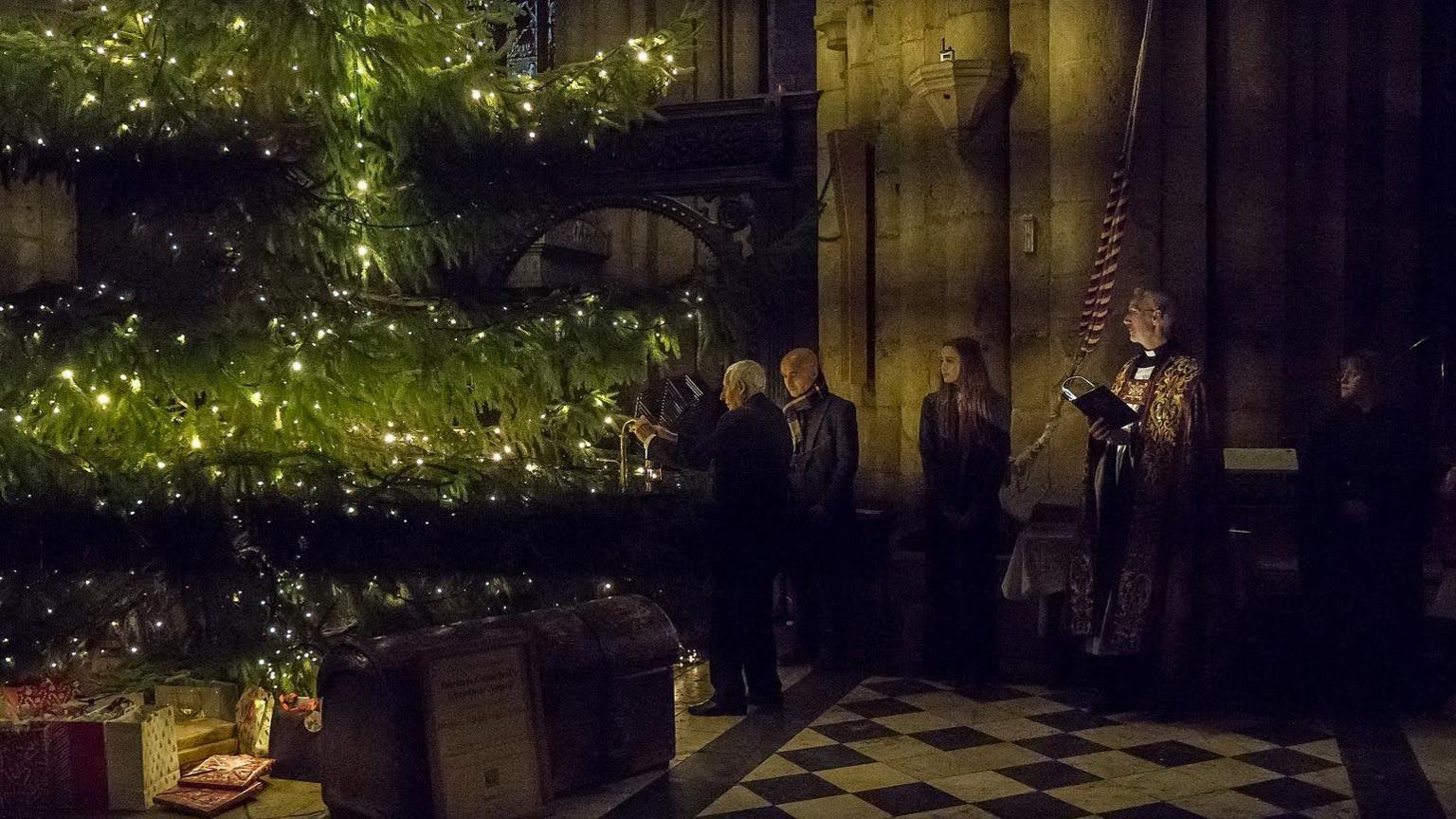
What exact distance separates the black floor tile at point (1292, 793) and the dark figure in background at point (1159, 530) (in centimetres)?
98

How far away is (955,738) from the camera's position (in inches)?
245

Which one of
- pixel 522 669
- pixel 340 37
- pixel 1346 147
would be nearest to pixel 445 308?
pixel 340 37

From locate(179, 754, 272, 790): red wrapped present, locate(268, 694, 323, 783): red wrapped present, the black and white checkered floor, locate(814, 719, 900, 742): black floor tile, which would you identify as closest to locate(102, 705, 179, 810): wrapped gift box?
locate(179, 754, 272, 790): red wrapped present

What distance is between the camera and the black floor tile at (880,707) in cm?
673

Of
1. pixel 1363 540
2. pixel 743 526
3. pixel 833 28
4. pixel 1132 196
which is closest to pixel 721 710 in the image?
pixel 743 526

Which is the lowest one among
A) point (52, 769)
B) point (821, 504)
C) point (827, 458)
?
point (52, 769)

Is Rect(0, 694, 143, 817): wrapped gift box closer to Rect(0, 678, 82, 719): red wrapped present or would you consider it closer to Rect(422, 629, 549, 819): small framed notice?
Rect(0, 678, 82, 719): red wrapped present

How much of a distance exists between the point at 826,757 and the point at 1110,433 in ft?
6.12

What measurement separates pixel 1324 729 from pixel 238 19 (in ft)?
16.8

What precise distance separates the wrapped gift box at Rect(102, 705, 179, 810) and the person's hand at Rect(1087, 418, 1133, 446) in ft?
12.8

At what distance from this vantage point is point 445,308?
5.60m

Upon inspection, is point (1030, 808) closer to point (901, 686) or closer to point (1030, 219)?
point (901, 686)

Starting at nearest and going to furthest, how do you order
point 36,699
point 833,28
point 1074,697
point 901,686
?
1. point 36,699
2. point 1074,697
3. point 901,686
4. point 833,28

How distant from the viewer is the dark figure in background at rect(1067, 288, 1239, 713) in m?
6.38
